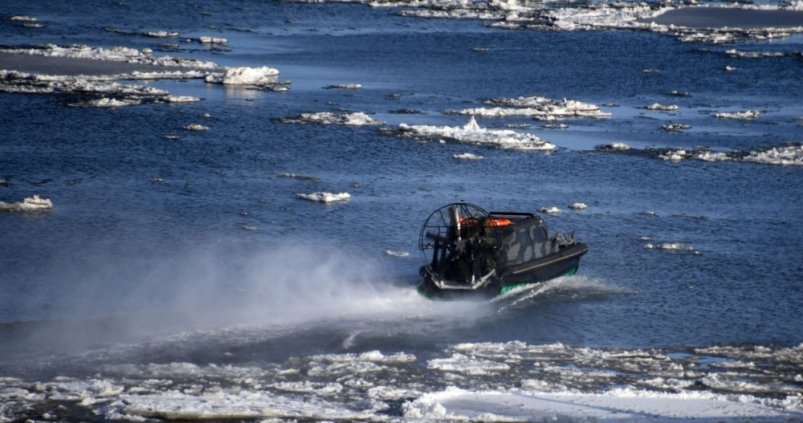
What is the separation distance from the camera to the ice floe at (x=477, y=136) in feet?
148

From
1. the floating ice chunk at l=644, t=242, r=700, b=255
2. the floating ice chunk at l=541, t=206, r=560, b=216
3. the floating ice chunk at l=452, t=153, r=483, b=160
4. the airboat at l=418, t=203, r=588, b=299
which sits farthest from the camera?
the floating ice chunk at l=452, t=153, r=483, b=160

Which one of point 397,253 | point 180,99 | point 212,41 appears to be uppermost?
point 212,41

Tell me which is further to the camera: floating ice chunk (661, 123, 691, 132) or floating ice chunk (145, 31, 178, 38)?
floating ice chunk (145, 31, 178, 38)

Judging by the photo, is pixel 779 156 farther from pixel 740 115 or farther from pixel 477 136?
pixel 477 136

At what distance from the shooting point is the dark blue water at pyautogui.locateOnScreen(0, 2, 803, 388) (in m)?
27.3

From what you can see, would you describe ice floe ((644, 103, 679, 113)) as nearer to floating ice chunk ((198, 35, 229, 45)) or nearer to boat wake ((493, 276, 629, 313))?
boat wake ((493, 276, 629, 313))

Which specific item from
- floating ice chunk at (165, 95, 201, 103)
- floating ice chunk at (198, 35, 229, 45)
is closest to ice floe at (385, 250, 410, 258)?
floating ice chunk at (165, 95, 201, 103)

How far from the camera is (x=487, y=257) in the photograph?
96.5 feet

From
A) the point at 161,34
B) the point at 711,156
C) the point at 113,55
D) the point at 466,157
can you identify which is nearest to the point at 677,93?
the point at 711,156

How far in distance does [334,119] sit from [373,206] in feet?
38.7

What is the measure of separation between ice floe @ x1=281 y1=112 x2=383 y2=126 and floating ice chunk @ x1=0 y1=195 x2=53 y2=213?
564 inches

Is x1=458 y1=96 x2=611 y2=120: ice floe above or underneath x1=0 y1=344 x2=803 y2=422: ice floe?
above

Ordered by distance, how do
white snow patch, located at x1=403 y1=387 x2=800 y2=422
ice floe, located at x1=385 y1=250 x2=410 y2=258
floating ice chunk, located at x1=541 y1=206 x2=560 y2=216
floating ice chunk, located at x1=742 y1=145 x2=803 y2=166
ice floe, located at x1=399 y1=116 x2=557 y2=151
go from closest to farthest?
white snow patch, located at x1=403 y1=387 x2=800 y2=422 < ice floe, located at x1=385 y1=250 x2=410 y2=258 < floating ice chunk, located at x1=541 y1=206 x2=560 y2=216 < floating ice chunk, located at x1=742 y1=145 x2=803 y2=166 < ice floe, located at x1=399 y1=116 x2=557 y2=151

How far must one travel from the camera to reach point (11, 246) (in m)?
31.2
